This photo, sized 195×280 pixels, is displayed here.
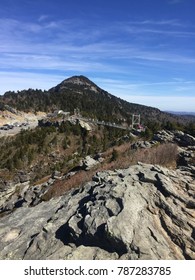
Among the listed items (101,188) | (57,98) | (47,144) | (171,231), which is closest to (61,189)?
(101,188)

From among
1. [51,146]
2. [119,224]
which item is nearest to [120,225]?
[119,224]

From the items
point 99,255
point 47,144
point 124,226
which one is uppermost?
point 124,226

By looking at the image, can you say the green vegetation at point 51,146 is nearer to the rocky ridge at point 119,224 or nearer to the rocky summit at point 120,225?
the rocky ridge at point 119,224

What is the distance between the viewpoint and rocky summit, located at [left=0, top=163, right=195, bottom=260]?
1151cm

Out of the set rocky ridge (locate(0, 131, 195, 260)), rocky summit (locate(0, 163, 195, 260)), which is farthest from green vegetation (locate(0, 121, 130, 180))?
rocky summit (locate(0, 163, 195, 260))

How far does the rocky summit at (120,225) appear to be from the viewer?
453 inches

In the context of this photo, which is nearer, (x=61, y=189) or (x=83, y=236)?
(x=83, y=236)

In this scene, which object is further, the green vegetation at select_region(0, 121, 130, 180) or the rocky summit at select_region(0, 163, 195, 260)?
the green vegetation at select_region(0, 121, 130, 180)

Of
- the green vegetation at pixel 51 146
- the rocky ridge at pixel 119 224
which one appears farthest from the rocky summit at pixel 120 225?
the green vegetation at pixel 51 146

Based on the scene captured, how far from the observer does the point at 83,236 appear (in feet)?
41.4

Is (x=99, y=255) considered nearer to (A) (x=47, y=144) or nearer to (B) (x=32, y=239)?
(B) (x=32, y=239)

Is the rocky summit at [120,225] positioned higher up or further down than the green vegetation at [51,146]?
higher up

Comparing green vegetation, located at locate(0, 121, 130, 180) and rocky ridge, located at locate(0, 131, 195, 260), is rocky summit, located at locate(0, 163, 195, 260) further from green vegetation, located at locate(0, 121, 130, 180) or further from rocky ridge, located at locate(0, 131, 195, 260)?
green vegetation, located at locate(0, 121, 130, 180)

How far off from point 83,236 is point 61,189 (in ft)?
37.8
